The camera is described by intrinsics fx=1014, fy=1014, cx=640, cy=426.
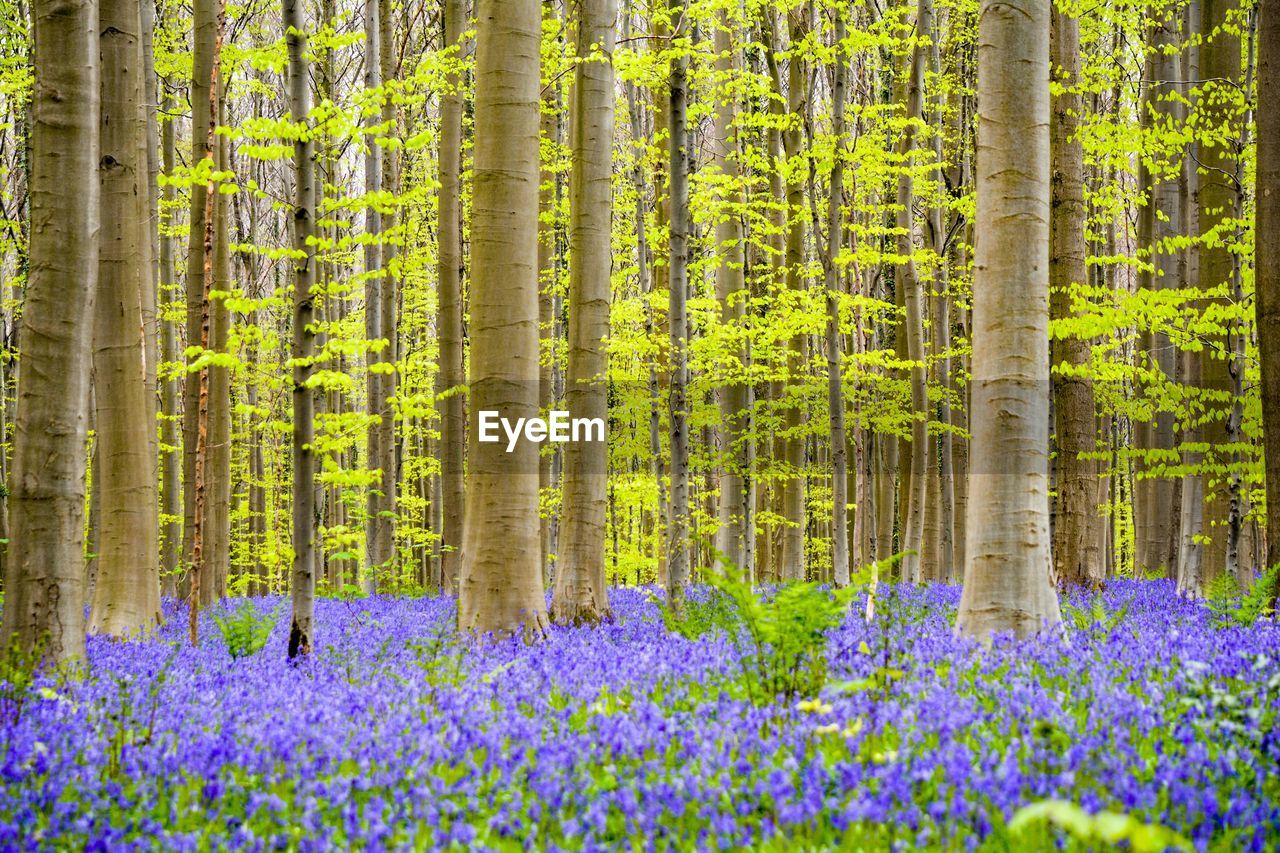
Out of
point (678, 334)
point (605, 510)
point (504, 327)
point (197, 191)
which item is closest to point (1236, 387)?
point (678, 334)

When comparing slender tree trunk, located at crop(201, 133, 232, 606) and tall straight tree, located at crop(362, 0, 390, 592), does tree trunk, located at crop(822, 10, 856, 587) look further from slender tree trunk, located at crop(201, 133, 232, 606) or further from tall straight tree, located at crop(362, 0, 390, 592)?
slender tree trunk, located at crop(201, 133, 232, 606)

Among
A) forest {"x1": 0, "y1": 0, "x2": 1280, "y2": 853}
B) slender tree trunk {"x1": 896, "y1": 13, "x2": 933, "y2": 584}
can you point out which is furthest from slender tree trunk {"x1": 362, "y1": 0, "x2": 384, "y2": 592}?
slender tree trunk {"x1": 896, "y1": 13, "x2": 933, "y2": 584}

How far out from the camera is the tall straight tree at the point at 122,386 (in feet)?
32.0

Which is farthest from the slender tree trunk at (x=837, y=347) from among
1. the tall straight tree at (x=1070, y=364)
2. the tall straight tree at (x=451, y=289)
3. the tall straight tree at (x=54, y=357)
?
the tall straight tree at (x=54, y=357)

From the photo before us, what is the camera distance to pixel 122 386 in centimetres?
995

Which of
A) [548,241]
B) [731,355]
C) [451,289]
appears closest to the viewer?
[731,355]

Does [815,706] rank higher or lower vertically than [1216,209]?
lower

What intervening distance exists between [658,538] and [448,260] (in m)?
10.4

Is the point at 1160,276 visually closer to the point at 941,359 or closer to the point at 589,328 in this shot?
the point at 941,359

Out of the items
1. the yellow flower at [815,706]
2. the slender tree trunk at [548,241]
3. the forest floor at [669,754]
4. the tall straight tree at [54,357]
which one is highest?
the slender tree trunk at [548,241]

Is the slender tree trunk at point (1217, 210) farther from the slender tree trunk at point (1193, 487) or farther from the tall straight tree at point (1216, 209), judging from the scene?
the slender tree trunk at point (1193, 487)

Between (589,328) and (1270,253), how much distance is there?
645 cm

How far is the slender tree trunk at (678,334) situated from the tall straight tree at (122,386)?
5.22 metres

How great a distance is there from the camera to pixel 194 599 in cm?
881
